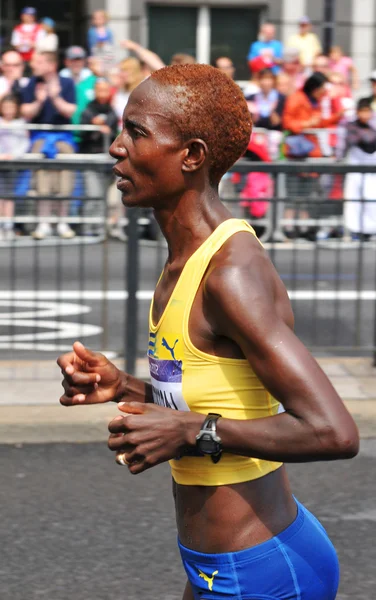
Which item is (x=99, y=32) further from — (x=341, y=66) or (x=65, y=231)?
(x=65, y=231)

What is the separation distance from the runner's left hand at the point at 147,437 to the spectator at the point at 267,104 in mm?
11752

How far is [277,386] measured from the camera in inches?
83.8

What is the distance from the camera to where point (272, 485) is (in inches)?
93.5

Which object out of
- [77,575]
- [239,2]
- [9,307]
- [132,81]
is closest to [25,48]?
[132,81]

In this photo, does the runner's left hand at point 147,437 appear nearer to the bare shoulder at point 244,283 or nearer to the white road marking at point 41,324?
the bare shoulder at point 244,283

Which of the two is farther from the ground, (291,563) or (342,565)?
(291,563)

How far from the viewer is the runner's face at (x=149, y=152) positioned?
2.28 metres

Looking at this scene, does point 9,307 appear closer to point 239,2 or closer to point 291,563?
point 291,563

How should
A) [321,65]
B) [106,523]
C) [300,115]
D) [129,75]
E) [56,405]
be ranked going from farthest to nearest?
1. [321,65]
2. [300,115]
3. [129,75]
4. [56,405]
5. [106,523]

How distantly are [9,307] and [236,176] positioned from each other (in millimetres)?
1834

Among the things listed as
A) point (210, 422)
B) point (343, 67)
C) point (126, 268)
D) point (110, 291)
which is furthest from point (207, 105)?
point (343, 67)

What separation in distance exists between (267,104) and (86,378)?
1186cm

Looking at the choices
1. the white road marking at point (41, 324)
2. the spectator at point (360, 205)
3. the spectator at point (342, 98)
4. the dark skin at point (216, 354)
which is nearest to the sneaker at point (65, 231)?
the white road marking at point (41, 324)

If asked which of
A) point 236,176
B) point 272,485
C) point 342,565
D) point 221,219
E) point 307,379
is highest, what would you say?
point 221,219
